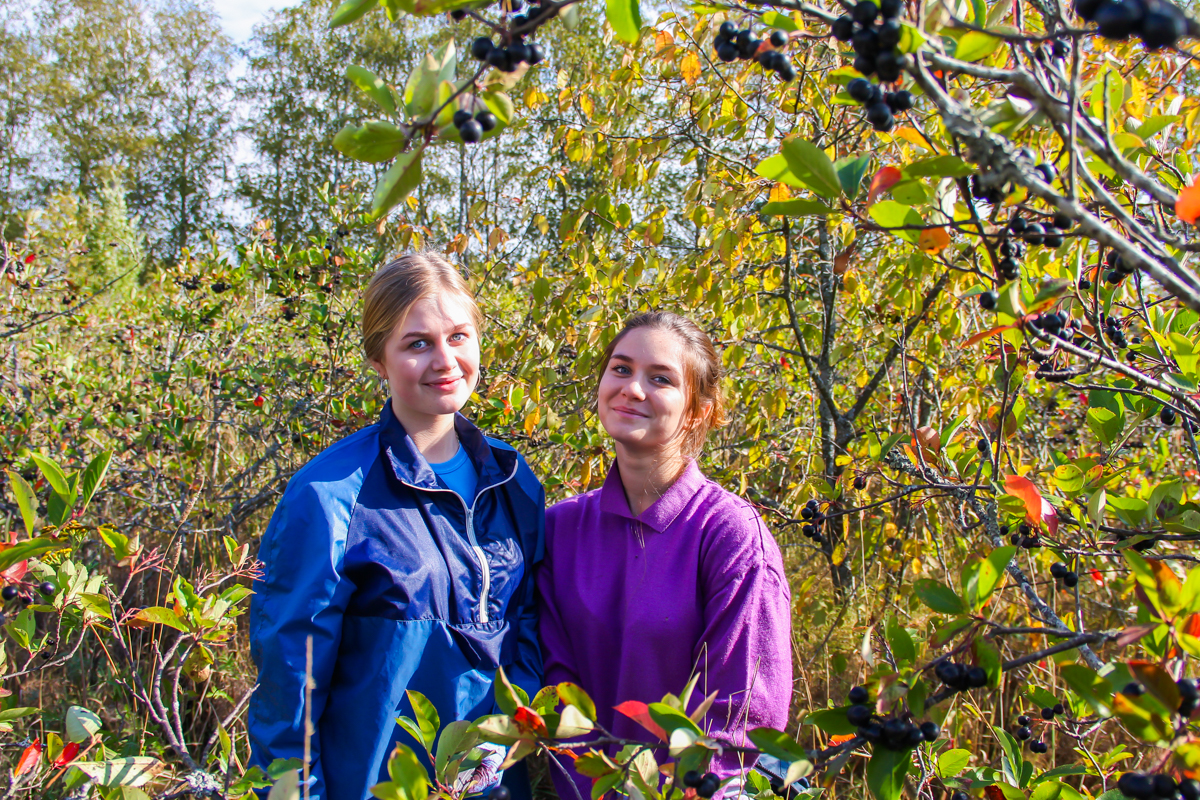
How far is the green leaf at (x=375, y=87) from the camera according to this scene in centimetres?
67

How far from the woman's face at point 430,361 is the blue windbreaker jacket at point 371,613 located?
88mm

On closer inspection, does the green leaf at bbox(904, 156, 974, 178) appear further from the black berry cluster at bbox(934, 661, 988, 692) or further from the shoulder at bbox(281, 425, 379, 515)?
the shoulder at bbox(281, 425, 379, 515)

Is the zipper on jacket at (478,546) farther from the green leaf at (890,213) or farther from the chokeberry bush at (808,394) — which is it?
the green leaf at (890,213)

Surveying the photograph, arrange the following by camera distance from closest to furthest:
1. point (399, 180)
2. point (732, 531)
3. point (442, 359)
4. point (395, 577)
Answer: point (399, 180) → point (395, 577) → point (732, 531) → point (442, 359)

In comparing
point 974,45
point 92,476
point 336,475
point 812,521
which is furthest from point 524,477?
point 974,45

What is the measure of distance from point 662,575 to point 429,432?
65 cm

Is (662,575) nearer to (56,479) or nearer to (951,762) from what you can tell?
(951,762)

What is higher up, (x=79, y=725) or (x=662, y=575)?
(x=662, y=575)

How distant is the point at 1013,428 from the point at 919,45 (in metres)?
1.21

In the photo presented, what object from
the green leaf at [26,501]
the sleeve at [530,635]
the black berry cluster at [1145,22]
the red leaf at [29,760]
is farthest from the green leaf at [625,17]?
the red leaf at [29,760]

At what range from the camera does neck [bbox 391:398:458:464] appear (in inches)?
67.3

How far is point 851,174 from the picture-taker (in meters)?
0.75

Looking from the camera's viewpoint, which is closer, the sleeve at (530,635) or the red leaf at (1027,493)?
the red leaf at (1027,493)

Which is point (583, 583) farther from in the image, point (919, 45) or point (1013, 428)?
point (919, 45)
